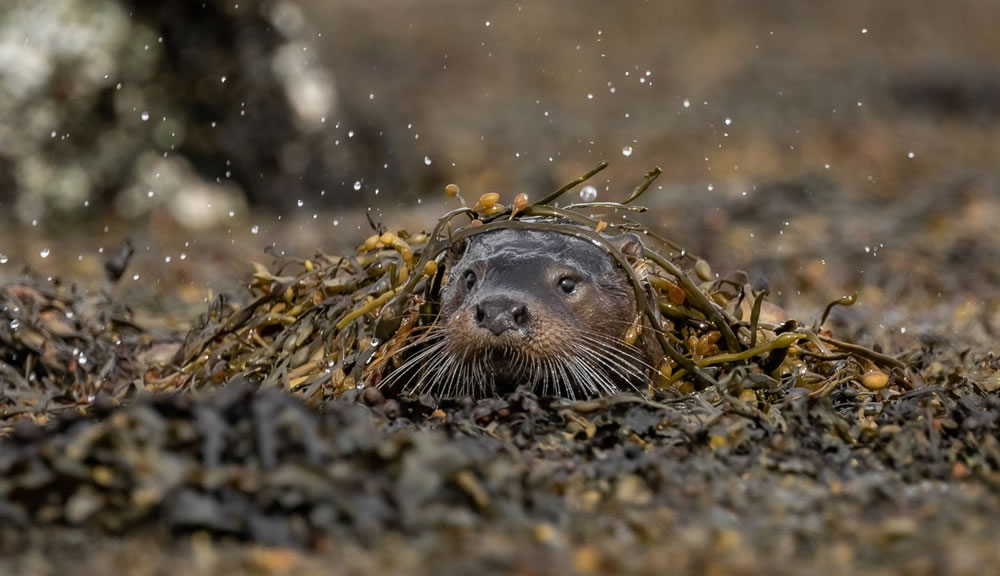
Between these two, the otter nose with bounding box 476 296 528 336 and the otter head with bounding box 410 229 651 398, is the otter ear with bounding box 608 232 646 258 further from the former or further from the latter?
the otter nose with bounding box 476 296 528 336

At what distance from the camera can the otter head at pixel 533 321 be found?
3.88m

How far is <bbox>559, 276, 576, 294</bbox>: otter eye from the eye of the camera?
13.4ft

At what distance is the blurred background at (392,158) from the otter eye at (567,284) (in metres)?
1.38

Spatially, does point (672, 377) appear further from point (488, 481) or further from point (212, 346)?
point (212, 346)

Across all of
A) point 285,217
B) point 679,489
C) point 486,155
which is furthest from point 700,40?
point 679,489

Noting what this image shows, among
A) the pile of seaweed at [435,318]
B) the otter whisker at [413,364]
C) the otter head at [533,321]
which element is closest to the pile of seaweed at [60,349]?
the pile of seaweed at [435,318]

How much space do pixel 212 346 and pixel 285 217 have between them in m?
6.86

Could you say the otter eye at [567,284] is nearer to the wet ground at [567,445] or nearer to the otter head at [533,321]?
the otter head at [533,321]

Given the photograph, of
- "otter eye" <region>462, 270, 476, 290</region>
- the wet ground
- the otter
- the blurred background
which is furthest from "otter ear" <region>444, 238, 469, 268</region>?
the blurred background

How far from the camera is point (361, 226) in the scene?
34.8 ft

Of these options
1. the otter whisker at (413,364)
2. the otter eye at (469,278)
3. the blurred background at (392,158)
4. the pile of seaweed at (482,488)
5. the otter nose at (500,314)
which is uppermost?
the blurred background at (392,158)

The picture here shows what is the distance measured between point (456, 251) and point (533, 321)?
1.93ft

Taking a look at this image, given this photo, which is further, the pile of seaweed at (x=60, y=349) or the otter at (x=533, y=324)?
the pile of seaweed at (x=60, y=349)

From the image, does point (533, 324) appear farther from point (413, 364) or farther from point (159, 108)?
point (159, 108)
